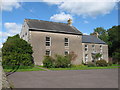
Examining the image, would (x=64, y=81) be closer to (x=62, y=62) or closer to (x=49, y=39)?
(x=62, y=62)

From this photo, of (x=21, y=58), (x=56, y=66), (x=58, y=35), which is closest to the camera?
(x=21, y=58)

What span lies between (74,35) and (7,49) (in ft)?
46.2

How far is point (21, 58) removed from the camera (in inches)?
685

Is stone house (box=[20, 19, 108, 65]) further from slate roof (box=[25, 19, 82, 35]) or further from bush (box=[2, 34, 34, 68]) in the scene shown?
bush (box=[2, 34, 34, 68])

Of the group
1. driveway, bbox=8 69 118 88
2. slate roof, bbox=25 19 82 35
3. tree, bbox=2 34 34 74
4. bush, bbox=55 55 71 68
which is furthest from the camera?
slate roof, bbox=25 19 82 35

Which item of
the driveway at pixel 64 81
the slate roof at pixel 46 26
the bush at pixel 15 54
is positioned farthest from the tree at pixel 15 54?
the driveway at pixel 64 81

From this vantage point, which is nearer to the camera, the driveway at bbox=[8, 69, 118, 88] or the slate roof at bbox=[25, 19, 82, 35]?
the driveway at bbox=[8, 69, 118, 88]

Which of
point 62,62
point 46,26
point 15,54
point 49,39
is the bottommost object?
point 62,62

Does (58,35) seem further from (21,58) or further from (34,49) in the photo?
(21,58)

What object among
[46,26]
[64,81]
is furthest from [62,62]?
[64,81]

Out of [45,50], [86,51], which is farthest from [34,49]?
[86,51]

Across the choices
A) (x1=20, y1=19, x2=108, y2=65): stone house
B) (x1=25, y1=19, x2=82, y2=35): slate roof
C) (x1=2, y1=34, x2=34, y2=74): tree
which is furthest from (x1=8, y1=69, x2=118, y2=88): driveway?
(x1=25, y1=19, x2=82, y2=35): slate roof

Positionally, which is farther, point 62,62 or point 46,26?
point 46,26

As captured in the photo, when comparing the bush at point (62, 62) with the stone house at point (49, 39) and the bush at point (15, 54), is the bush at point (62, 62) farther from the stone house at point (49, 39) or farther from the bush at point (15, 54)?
the bush at point (15, 54)
